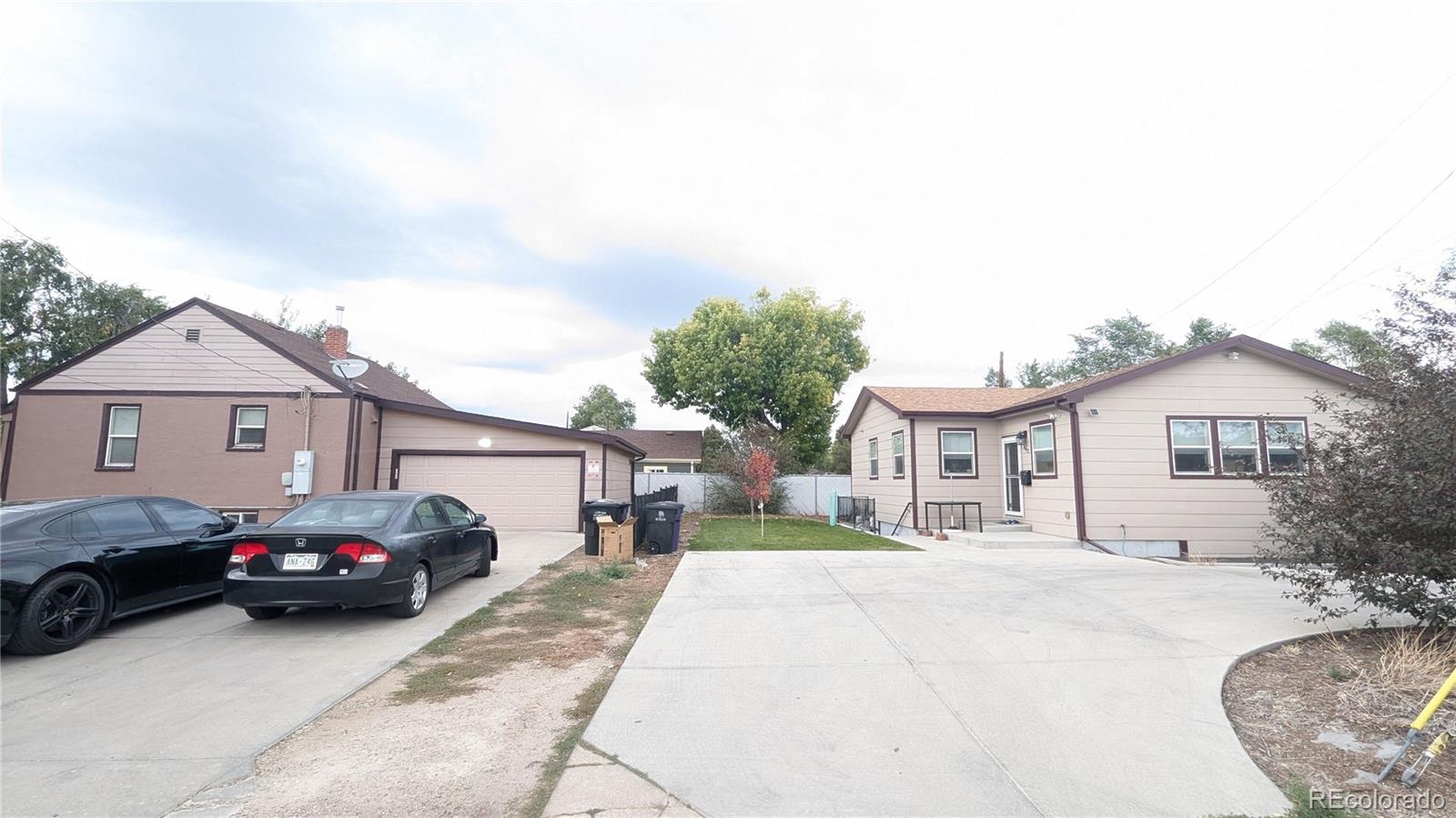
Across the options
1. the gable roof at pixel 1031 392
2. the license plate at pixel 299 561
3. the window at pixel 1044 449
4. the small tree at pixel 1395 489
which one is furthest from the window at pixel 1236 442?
the license plate at pixel 299 561

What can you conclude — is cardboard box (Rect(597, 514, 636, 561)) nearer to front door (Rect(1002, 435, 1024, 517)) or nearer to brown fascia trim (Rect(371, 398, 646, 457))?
brown fascia trim (Rect(371, 398, 646, 457))

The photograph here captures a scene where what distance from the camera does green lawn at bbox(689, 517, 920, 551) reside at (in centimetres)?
1263

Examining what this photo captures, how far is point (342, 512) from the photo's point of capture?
6941mm

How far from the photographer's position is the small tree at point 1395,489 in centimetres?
504

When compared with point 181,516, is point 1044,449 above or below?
above

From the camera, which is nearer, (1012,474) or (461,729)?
(461,729)

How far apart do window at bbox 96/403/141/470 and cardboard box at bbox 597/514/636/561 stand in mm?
12143

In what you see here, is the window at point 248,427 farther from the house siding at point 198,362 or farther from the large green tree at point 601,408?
the large green tree at point 601,408

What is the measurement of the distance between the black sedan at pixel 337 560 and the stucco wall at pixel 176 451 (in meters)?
9.46

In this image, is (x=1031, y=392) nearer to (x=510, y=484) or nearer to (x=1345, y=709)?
(x=510, y=484)

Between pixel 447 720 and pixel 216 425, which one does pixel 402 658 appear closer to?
pixel 447 720

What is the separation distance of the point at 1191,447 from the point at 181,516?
16.1 metres

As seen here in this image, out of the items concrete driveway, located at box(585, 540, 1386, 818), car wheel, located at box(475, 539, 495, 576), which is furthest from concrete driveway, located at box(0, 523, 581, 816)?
concrete driveway, located at box(585, 540, 1386, 818)

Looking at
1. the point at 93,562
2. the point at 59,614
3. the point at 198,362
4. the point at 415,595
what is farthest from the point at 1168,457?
the point at 198,362
